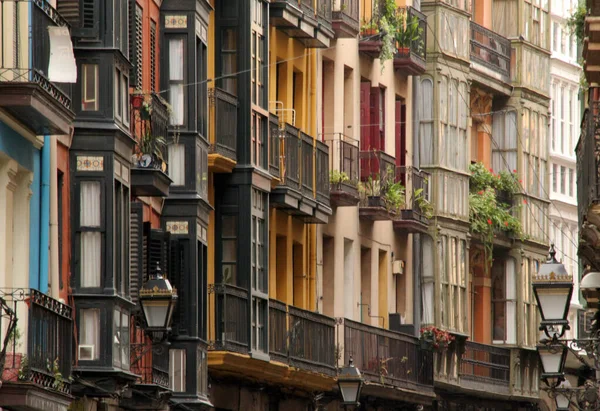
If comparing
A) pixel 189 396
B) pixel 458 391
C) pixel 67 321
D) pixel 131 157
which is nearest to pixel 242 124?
pixel 189 396

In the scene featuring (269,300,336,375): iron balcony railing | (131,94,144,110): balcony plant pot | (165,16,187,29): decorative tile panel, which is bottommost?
(269,300,336,375): iron balcony railing

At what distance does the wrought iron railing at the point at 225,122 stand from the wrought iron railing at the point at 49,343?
38.8ft

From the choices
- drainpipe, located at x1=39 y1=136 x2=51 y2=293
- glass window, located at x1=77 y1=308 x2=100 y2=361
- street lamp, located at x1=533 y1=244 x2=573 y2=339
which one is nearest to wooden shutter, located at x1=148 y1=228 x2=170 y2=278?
glass window, located at x1=77 y1=308 x2=100 y2=361

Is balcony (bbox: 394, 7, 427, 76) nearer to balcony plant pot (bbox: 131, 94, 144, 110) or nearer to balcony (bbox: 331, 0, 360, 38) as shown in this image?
balcony (bbox: 331, 0, 360, 38)

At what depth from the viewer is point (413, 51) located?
177 feet

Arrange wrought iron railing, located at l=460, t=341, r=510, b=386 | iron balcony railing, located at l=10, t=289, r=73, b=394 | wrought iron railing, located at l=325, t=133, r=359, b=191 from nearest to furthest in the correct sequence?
1. iron balcony railing, located at l=10, t=289, r=73, b=394
2. wrought iron railing, located at l=325, t=133, r=359, b=191
3. wrought iron railing, located at l=460, t=341, r=510, b=386

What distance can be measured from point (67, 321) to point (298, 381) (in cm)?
1801

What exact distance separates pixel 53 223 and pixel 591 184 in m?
7.35

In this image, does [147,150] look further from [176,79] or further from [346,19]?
[346,19]

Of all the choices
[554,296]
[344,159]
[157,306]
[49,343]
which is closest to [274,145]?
[344,159]

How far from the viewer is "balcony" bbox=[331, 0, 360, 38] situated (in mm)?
48625

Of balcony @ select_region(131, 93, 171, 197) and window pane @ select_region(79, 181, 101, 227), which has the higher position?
balcony @ select_region(131, 93, 171, 197)

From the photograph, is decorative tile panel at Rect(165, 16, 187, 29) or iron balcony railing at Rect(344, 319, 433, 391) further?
iron balcony railing at Rect(344, 319, 433, 391)

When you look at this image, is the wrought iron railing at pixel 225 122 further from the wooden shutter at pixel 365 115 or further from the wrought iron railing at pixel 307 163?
the wooden shutter at pixel 365 115
